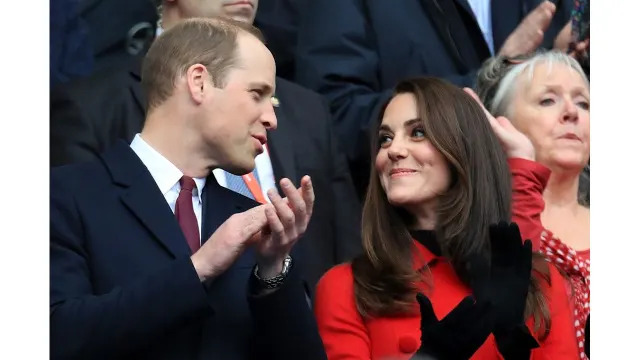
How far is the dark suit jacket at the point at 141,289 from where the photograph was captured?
295 centimetres

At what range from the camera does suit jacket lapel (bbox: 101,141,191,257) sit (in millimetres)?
3080

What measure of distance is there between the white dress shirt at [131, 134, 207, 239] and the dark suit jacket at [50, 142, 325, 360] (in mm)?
20

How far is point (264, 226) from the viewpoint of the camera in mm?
2990

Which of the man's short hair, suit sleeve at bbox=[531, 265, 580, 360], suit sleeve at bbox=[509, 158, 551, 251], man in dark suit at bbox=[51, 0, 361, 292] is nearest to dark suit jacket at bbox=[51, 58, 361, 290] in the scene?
man in dark suit at bbox=[51, 0, 361, 292]

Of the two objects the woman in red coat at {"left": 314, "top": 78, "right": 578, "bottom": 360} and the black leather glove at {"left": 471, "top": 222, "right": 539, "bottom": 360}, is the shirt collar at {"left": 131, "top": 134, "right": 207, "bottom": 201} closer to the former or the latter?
the woman in red coat at {"left": 314, "top": 78, "right": 578, "bottom": 360}

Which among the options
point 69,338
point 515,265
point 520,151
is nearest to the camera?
point 69,338

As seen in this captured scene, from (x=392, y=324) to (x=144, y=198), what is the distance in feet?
1.95

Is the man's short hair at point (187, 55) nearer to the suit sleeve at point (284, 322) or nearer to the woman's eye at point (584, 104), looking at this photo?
the suit sleeve at point (284, 322)

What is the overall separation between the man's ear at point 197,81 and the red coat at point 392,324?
500mm

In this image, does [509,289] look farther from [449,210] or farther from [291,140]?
[291,140]

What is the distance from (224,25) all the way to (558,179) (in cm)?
105
